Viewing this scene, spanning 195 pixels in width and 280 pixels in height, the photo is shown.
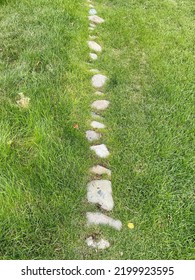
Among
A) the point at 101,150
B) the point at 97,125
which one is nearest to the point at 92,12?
the point at 97,125

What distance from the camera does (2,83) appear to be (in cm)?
289

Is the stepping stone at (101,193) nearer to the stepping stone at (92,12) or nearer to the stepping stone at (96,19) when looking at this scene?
the stepping stone at (96,19)

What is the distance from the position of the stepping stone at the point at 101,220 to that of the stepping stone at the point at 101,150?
0.57 m

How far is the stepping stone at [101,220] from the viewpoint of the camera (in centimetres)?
208

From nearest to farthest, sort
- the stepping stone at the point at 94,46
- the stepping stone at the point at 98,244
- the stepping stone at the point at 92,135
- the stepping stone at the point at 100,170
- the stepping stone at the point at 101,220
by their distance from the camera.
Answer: the stepping stone at the point at 98,244 → the stepping stone at the point at 101,220 → the stepping stone at the point at 100,170 → the stepping stone at the point at 92,135 → the stepping stone at the point at 94,46

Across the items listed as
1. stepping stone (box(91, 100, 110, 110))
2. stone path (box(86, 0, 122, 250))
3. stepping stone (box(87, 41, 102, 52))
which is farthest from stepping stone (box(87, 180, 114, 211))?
stepping stone (box(87, 41, 102, 52))

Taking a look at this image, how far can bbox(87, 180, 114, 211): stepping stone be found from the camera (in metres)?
2.20

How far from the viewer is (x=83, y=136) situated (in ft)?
8.64

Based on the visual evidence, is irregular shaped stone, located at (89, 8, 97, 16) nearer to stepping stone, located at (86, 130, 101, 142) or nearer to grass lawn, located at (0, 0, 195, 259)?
grass lawn, located at (0, 0, 195, 259)

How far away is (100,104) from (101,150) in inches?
27.4

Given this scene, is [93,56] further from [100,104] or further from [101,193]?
[101,193]

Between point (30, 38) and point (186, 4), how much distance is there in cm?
335

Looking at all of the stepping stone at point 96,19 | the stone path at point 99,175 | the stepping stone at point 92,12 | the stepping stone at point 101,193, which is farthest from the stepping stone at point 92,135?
the stepping stone at point 92,12
